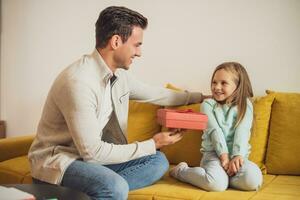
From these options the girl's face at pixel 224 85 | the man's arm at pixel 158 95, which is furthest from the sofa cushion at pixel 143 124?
the girl's face at pixel 224 85

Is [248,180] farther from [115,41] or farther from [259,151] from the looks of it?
[115,41]

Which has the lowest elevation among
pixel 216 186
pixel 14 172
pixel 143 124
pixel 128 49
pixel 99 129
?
pixel 14 172

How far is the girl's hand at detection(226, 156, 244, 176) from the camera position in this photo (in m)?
1.80

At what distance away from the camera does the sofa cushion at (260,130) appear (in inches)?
80.4

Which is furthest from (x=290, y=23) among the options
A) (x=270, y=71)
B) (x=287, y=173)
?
(x=287, y=173)

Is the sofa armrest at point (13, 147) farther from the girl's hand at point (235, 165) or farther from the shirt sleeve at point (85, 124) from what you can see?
the girl's hand at point (235, 165)

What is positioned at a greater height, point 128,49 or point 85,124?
point 128,49

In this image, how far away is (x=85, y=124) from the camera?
1.62 meters

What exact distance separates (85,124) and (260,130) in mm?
950

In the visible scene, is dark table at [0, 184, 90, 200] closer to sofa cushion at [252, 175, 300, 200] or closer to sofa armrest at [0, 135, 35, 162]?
sofa cushion at [252, 175, 300, 200]

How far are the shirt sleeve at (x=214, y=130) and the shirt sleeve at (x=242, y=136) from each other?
2.3 inches

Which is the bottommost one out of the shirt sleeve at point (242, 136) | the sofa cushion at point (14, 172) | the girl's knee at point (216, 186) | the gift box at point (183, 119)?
the sofa cushion at point (14, 172)

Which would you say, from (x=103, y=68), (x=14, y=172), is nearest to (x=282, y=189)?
(x=103, y=68)

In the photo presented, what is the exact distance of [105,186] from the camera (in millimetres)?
1586
